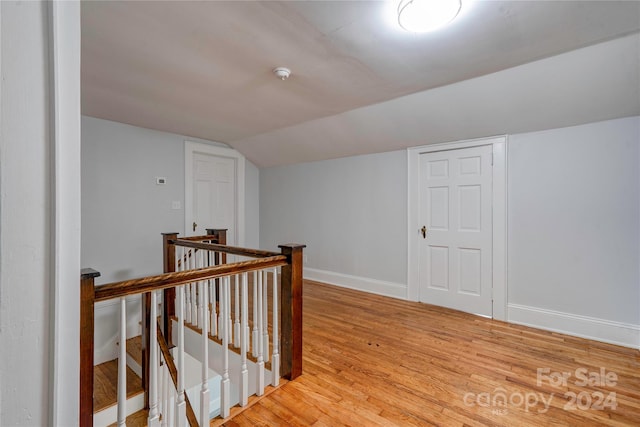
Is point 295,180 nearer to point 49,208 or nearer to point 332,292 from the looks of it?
point 332,292

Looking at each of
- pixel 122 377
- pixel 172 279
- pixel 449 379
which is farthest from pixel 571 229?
pixel 122 377

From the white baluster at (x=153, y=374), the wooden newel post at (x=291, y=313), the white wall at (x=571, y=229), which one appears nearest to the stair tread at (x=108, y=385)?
the white baluster at (x=153, y=374)

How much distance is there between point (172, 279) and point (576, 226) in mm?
3329

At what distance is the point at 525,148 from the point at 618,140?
65 centimetres

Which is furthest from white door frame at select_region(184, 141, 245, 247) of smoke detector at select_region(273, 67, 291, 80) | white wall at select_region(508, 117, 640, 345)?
white wall at select_region(508, 117, 640, 345)

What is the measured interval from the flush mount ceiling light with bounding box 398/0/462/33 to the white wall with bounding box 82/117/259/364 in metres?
3.51

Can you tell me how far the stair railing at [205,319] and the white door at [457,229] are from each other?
6.91 feet

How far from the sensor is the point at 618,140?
2.41 meters

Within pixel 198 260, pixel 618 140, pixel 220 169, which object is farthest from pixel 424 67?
pixel 220 169

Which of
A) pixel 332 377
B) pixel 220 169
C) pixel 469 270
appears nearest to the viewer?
pixel 332 377

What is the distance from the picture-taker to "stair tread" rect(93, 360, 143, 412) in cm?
264

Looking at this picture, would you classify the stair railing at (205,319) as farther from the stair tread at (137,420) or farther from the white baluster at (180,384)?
the stair tread at (137,420)

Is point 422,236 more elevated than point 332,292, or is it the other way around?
point 422,236

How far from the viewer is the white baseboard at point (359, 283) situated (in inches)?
145
